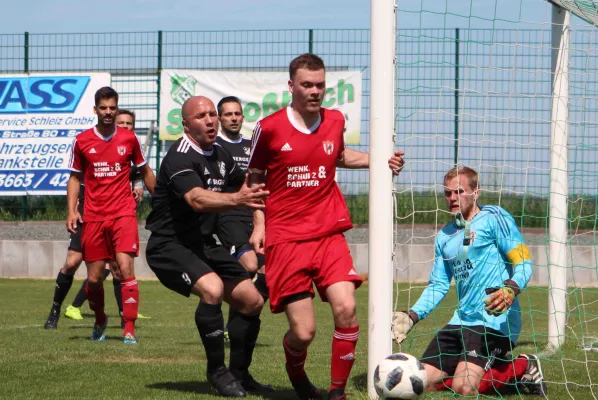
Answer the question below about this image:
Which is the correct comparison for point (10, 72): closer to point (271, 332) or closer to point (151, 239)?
point (271, 332)

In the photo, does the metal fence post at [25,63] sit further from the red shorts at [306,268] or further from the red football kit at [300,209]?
the red shorts at [306,268]

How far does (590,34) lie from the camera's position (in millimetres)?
8047

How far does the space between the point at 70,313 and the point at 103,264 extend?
7.77 feet

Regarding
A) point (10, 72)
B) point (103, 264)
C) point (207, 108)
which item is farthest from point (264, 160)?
point (10, 72)

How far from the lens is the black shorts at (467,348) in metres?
6.71

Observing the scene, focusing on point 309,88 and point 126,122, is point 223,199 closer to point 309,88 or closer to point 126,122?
point 309,88

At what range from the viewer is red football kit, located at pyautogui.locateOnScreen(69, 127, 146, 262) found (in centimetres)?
966

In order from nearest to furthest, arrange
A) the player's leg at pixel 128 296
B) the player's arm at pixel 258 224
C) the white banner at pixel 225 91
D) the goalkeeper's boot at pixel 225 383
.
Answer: the player's arm at pixel 258 224 < the goalkeeper's boot at pixel 225 383 < the player's leg at pixel 128 296 < the white banner at pixel 225 91

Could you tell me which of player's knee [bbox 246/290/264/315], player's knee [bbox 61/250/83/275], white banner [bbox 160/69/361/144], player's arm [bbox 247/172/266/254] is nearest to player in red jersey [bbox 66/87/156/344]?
player's knee [bbox 61/250/83/275]

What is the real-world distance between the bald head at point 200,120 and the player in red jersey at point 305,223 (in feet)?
2.32

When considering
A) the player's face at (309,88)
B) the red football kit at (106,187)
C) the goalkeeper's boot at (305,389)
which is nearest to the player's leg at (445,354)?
the goalkeeper's boot at (305,389)

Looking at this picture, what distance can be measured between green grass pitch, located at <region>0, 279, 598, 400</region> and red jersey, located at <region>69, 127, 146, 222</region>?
47.8 inches

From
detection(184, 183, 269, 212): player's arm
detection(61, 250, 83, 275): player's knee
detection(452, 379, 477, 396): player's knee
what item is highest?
detection(184, 183, 269, 212): player's arm

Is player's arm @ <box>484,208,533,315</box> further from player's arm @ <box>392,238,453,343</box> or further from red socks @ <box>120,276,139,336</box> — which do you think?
red socks @ <box>120,276,139,336</box>
